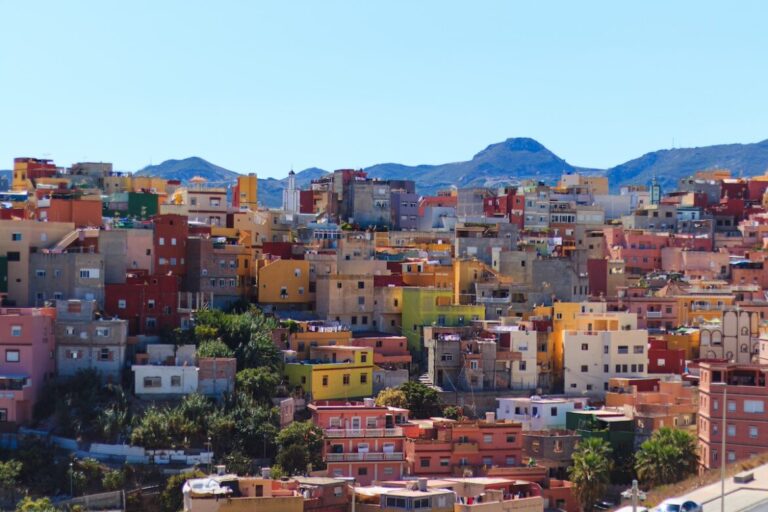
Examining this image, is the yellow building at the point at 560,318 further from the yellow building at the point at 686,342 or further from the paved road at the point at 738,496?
the paved road at the point at 738,496

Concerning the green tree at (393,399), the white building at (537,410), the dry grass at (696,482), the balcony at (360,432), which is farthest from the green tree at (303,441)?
the dry grass at (696,482)

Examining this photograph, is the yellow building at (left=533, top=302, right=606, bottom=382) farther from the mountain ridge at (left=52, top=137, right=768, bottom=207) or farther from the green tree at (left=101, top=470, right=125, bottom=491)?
the mountain ridge at (left=52, top=137, right=768, bottom=207)

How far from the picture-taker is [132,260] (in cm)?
5250

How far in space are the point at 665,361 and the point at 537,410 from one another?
6.89 meters

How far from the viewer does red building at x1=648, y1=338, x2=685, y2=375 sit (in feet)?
179

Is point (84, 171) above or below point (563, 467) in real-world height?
above

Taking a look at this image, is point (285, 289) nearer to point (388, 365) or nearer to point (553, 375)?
point (388, 365)

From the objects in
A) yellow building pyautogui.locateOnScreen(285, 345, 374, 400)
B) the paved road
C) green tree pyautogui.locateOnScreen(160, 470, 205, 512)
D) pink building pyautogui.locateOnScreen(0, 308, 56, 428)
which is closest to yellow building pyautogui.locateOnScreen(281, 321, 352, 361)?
yellow building pyautogui.locateOnScreen(285, 345, 374, 400)

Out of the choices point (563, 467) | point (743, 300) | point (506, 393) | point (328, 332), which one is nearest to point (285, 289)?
point (328, 332)

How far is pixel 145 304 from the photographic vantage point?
48875 millimetres

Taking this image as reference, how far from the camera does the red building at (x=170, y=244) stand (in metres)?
53.2

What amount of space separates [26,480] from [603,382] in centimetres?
1892

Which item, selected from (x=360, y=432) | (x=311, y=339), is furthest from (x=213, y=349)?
(x=360, y=432)

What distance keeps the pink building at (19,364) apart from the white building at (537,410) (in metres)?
13.8
